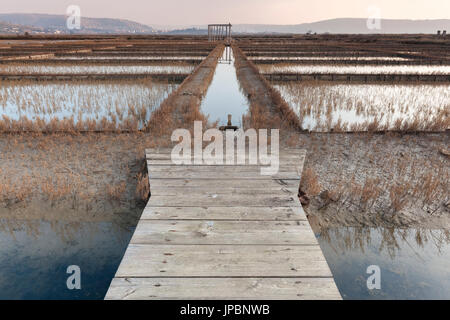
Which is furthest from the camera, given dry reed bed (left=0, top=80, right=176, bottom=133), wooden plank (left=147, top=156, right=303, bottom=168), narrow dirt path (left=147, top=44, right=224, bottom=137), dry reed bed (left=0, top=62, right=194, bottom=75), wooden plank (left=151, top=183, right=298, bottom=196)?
dry reed bed (left=0, top=62, right=194, bottom=75)

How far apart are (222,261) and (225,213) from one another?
70cm

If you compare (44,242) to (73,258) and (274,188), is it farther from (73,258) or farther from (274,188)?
(274,188)

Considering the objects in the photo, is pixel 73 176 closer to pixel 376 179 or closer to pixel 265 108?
pixel 376 179

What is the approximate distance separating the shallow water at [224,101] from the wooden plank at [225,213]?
4167 millimetres

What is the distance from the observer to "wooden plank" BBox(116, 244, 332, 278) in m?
2.02

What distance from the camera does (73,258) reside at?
115 inches

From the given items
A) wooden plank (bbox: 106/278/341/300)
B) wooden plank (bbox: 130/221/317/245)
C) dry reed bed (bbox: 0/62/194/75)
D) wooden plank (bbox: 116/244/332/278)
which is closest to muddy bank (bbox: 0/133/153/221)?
wooden plank (bbox: 130/221/317/245)

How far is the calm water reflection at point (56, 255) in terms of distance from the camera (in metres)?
2.56

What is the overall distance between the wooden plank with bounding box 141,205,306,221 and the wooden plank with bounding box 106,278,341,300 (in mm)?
796

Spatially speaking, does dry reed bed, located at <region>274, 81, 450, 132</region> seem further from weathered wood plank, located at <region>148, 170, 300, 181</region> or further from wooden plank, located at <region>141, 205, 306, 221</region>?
wooden plank, located at <region>141, 205, 306, 221</region>

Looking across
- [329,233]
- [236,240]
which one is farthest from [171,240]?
[329,233]

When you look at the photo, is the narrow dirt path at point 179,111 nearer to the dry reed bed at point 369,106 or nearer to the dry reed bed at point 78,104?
the dry reed bed at point 78,104

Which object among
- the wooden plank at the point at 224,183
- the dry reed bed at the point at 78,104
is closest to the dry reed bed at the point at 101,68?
the dry reed bed at the point at 78,104
